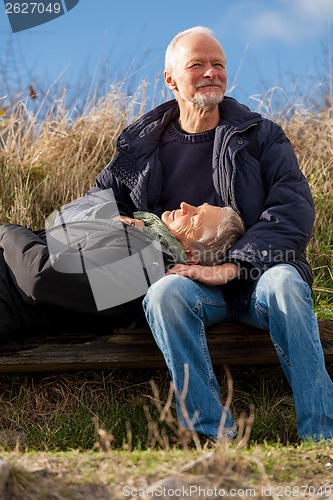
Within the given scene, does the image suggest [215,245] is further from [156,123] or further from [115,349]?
[156,123]

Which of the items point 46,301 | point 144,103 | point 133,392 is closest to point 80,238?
point 46,301

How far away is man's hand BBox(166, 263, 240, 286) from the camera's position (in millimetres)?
3738

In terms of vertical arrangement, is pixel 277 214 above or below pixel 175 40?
below

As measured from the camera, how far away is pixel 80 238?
392 centimetres

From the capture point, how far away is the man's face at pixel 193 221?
3908 millimetres

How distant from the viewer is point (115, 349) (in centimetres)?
411

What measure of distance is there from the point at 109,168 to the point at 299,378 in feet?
5.62

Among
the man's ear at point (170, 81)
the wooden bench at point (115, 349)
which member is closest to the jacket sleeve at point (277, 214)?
the wooden bench at point (115, 349)

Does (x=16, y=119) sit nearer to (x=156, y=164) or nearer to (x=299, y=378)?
(x=156, y=164)

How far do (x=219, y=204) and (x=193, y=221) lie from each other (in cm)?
36

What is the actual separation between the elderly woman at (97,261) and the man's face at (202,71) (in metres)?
0.70

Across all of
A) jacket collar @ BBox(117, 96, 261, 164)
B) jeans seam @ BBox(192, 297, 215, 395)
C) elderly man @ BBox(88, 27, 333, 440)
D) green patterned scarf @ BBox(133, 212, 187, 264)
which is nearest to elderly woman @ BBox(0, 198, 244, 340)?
green patterned scarf @ BBox(133, 212, 187, 264)

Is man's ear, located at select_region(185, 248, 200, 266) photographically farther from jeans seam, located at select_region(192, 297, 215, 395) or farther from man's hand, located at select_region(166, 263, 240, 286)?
jeans seam, located at select_region(192, 297, 215, 395)

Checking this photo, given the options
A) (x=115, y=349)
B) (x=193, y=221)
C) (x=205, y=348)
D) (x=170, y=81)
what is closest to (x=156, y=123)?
(x=170, y=81)
